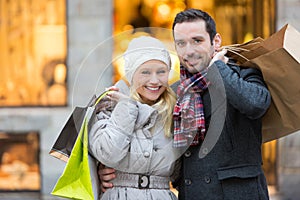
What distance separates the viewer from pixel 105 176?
127 inches

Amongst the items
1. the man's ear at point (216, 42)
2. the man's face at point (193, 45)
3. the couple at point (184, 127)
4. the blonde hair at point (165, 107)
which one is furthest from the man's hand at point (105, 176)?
the man's ear at point (216, 42)

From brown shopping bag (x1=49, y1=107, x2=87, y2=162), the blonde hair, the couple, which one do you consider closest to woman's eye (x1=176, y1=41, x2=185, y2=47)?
the couple

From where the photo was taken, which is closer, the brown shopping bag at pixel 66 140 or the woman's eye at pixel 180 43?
the woman's eye at pixel 180 43

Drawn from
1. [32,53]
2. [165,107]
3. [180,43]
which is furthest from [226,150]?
[32,53]

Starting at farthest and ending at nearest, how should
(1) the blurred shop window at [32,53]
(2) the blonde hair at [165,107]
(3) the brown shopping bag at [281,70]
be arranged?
1. (1) the blurred shop window at [32,53]
2. (2) the blonde hair at [165,107]
3. (3) the brown shopping bag at [281,70]

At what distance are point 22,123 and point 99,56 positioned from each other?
385 cm

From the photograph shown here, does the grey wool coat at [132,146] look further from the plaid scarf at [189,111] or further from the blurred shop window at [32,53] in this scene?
the blurred shop window at [32,53]

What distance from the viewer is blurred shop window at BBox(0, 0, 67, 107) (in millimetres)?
7203

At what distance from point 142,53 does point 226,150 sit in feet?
2.09

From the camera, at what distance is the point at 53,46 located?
7223mm

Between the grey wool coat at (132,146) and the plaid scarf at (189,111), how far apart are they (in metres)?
0.09

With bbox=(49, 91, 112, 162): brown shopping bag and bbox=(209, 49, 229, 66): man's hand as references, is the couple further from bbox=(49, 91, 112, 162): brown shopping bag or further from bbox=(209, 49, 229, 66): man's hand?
bbox=(49, 91, 112, 162): brown shopping bag

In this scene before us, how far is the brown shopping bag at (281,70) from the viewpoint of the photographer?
3094 millimetres

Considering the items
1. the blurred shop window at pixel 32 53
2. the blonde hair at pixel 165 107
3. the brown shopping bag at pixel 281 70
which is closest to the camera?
the brown shopping bag at pixel 281 70
